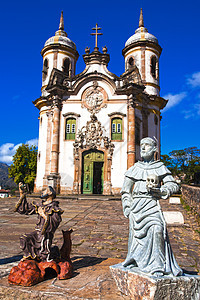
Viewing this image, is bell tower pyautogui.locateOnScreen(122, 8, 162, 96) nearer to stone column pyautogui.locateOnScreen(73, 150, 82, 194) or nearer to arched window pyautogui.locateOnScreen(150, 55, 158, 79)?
arched window pyautogui.locateOnScreen(150, 55, 158, 79)

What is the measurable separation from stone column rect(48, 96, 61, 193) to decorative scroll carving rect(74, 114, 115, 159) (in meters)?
1.54

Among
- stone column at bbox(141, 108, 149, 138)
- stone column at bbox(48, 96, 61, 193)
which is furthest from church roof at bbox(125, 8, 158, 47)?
stone column at bbox(48, 96, 61, 193)

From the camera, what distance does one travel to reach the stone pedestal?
281cm

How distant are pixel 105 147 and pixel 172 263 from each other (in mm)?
16784

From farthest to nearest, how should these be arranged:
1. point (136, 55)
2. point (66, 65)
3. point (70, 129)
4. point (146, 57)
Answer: point (66, 65)
point (136, 55)
point (146, 57)
point (70, 129)

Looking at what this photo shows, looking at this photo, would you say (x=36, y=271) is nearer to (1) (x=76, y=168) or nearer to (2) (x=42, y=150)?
(1) (x=76, y=168)

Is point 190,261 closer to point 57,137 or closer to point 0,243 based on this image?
point 0,243

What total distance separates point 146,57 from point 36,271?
23030 millimetres

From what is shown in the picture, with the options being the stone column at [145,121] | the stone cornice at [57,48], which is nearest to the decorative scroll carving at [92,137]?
the stone column at [145,121]

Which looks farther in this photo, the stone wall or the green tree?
the green tree

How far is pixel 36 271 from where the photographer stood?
11.3 feet

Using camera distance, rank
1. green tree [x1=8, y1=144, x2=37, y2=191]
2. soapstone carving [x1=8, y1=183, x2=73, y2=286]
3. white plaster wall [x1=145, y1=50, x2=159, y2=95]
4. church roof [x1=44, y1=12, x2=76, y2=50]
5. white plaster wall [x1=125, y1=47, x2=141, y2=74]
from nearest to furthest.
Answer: soapstone carving [x1=8, y1=183, x2=73, y2=286], white plaster wall [x1=145, y1=50, x2=159, y2=95], white plaster wall [x1=125, y1=47, x2=141, y2=74], church roof [x1=44, y1=12, x2=76, y2=50], green tree [x1=8, y1=144, x2=37, y2=191]

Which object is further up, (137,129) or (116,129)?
(137,129)

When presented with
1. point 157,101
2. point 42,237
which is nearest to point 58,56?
point 157,101
